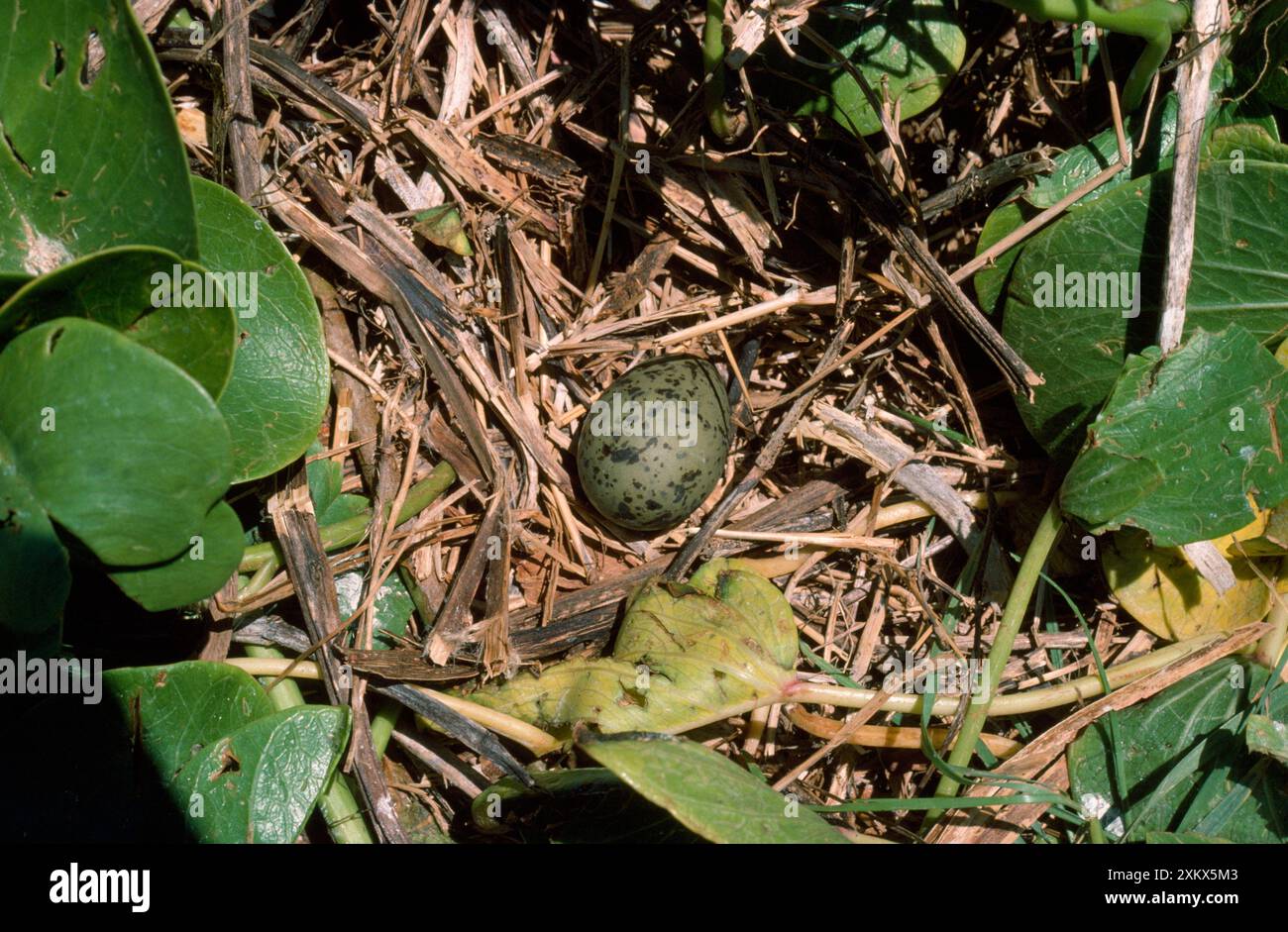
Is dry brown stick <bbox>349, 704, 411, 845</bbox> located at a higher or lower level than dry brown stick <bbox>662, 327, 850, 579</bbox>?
lower

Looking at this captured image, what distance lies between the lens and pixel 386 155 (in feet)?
5.59

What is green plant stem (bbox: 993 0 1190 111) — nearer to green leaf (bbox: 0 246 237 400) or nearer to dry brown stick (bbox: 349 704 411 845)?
green leaf (bbox: 0 246 237 400)

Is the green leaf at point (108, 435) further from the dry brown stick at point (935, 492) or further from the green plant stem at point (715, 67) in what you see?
the dry brown stick at point (935, 492)

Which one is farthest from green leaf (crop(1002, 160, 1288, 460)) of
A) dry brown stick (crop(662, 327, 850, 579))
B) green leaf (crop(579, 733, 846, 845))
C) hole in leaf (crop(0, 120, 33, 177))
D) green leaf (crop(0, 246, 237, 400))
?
hole in leaf (crop(0, 120, 33, 177))

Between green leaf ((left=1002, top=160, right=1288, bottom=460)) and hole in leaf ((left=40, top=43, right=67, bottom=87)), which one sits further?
green leaf ((left=1002, top=160, right=1288, bottom=460))

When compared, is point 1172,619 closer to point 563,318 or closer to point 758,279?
point 758,279

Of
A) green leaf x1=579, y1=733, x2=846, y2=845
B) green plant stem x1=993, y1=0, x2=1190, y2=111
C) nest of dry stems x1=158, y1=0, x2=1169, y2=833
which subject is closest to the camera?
green leaf x1=579, y1=733, x2=846, y2=845

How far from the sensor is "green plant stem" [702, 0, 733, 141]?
1.49 metres

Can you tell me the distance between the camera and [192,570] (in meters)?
1.22

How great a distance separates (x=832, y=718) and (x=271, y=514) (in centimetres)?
97

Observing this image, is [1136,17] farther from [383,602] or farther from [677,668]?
[383,602]

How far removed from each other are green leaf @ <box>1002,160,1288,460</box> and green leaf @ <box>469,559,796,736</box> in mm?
578

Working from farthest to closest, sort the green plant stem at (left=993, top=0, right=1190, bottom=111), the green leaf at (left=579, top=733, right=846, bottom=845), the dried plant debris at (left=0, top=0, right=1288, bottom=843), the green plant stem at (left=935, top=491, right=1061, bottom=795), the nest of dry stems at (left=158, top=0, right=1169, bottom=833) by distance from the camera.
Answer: the nest of dry stems at (left=158, top=0, right=1169, bottom=833), the green plant stem at (left=935, top=491, right=1061, bottom=795), the dried plant debris at (left=0, top=0, right=1288, bottom=843), the green plant stem at (left=993, top=0, right=1190, bottom=111), the green leaf at (left=579, top=733, right=846, bottom=845)

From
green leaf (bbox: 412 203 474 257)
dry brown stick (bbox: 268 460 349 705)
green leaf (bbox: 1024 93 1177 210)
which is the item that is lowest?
dry brown stick (bbox: 268 460 349 705)
